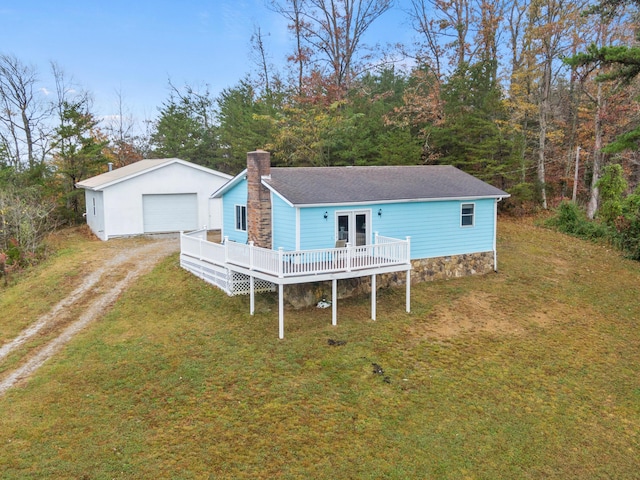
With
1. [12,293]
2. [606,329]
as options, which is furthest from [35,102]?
[606,329]

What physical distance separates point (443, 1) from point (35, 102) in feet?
96.5

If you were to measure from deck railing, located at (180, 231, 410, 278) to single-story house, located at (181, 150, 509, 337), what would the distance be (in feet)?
0.10

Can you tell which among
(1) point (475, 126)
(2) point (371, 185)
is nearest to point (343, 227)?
(2) point (371, 185)

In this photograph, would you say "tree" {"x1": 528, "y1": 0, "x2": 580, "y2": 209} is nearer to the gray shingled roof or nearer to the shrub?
the shrub

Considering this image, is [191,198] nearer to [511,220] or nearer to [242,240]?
[242,240]

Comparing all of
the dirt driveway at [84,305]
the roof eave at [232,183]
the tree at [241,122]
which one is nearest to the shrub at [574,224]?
the tree at [241,122]

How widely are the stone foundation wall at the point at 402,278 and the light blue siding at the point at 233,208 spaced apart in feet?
11.9

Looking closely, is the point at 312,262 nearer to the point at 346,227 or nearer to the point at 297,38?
the point at 346,227

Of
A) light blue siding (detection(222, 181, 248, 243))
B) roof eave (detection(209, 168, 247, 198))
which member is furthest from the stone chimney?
light blue siding (detection(222, 181, 248, 243))

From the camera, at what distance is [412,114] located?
29938 mm

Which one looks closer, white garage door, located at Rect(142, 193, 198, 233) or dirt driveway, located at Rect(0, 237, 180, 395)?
dirt driveway, located at Rect(0, 237, 180, 395)

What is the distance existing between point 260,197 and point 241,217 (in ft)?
7.67

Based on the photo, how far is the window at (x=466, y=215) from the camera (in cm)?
1768

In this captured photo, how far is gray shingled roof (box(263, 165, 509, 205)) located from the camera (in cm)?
1487
